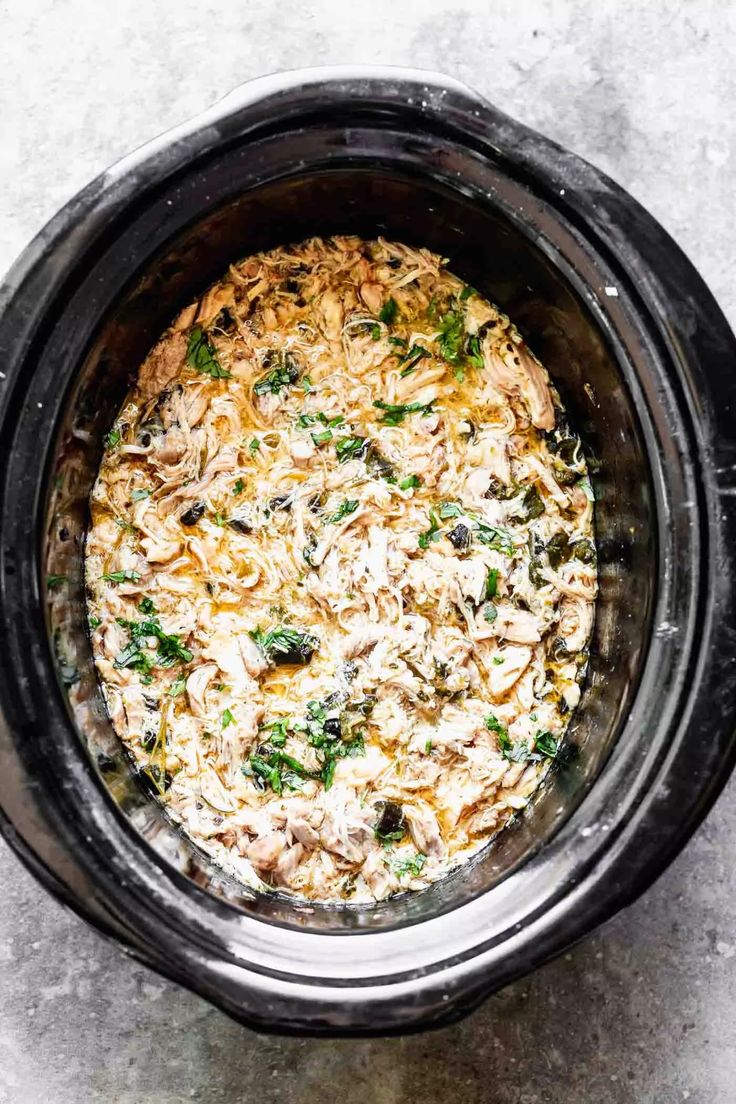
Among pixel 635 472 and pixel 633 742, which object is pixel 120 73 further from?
pixel 633 742

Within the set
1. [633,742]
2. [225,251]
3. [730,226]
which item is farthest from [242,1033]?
[730,226]

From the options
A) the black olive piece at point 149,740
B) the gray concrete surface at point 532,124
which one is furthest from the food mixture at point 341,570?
the gray concrete surface at point 532,124

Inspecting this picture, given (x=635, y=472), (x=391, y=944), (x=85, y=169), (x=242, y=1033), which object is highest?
(x=85, y=169)

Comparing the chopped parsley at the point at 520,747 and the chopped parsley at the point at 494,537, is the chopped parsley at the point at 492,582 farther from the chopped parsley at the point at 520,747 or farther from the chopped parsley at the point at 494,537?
the chopped parsley at the point at 520,747

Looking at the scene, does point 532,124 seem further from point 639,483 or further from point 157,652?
point 157,652

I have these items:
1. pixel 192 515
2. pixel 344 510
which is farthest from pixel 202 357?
pixel 344 510

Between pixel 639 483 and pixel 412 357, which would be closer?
pixel 639 483
